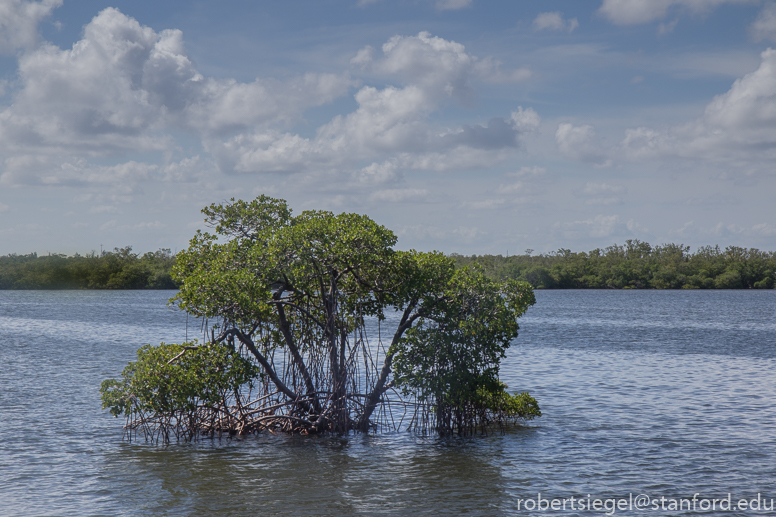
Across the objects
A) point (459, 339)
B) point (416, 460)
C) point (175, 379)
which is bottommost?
point (416, 460)

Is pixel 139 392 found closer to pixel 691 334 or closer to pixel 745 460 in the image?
pixel 745 460

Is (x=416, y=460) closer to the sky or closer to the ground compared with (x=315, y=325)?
closer to the ground

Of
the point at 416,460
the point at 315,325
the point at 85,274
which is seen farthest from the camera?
the point at 85,274

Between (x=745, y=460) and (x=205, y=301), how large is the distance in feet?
45.8

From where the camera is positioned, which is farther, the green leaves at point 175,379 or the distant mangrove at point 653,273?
the distant mangrove at point 653,273

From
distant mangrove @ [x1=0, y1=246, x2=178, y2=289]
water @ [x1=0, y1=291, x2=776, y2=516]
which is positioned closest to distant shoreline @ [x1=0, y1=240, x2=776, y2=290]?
distant mangrove @ [x1=0, y1=246, x2=178, y2=289]

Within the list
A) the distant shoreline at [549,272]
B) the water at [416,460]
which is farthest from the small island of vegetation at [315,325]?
the distant shoreline at [549,272]

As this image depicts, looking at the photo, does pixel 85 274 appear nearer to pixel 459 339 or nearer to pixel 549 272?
pixel 549 272

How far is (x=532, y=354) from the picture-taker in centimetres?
3941

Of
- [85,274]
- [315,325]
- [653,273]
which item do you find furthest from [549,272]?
[315,325]

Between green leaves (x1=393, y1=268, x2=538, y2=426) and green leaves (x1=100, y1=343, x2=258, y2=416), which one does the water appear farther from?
green leaves (x1=393, y1=268, x2=538, y2=426)

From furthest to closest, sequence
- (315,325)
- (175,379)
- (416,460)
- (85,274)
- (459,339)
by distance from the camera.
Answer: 1. (85,274)
2. (315,325)
3. (459,339)
4. (416,460)
5. (175,379)

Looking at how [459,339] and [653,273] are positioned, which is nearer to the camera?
[459,339]

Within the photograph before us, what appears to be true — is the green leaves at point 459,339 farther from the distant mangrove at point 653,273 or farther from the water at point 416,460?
the distant mangrove at point 653,273
